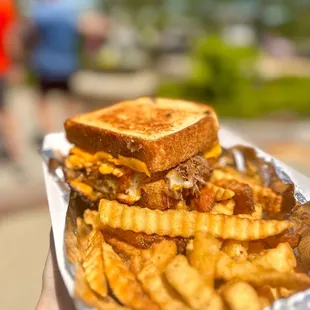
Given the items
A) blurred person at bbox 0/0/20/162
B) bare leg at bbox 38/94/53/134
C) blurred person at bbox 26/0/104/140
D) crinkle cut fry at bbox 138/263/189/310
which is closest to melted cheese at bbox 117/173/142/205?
crinkle cut fry at bbox 138/263/189/310

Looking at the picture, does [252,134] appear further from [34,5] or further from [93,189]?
[93,189]

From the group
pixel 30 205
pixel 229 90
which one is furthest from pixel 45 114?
pixel 229 90

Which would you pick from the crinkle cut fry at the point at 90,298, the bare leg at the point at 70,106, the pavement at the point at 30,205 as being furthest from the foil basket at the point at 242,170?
the bare leg at the point at 70,106

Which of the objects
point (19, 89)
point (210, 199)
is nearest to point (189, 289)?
point (210, 199)

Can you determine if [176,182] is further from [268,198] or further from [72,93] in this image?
[72,93]

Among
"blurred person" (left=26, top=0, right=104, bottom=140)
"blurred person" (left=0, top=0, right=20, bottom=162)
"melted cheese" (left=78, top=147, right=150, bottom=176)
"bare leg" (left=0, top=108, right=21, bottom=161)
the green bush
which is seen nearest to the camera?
"melted cheese" (left=78, top=147, right=150, bottom=176)

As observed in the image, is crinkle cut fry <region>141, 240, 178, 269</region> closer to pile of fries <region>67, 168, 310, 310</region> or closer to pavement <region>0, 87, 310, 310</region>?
pile of fries <region>67, 168, 310, 310</region>

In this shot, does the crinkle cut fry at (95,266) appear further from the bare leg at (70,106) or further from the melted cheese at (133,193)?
the bare leg at (70,106)

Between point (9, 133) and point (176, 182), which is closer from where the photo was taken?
point (176, 182)
